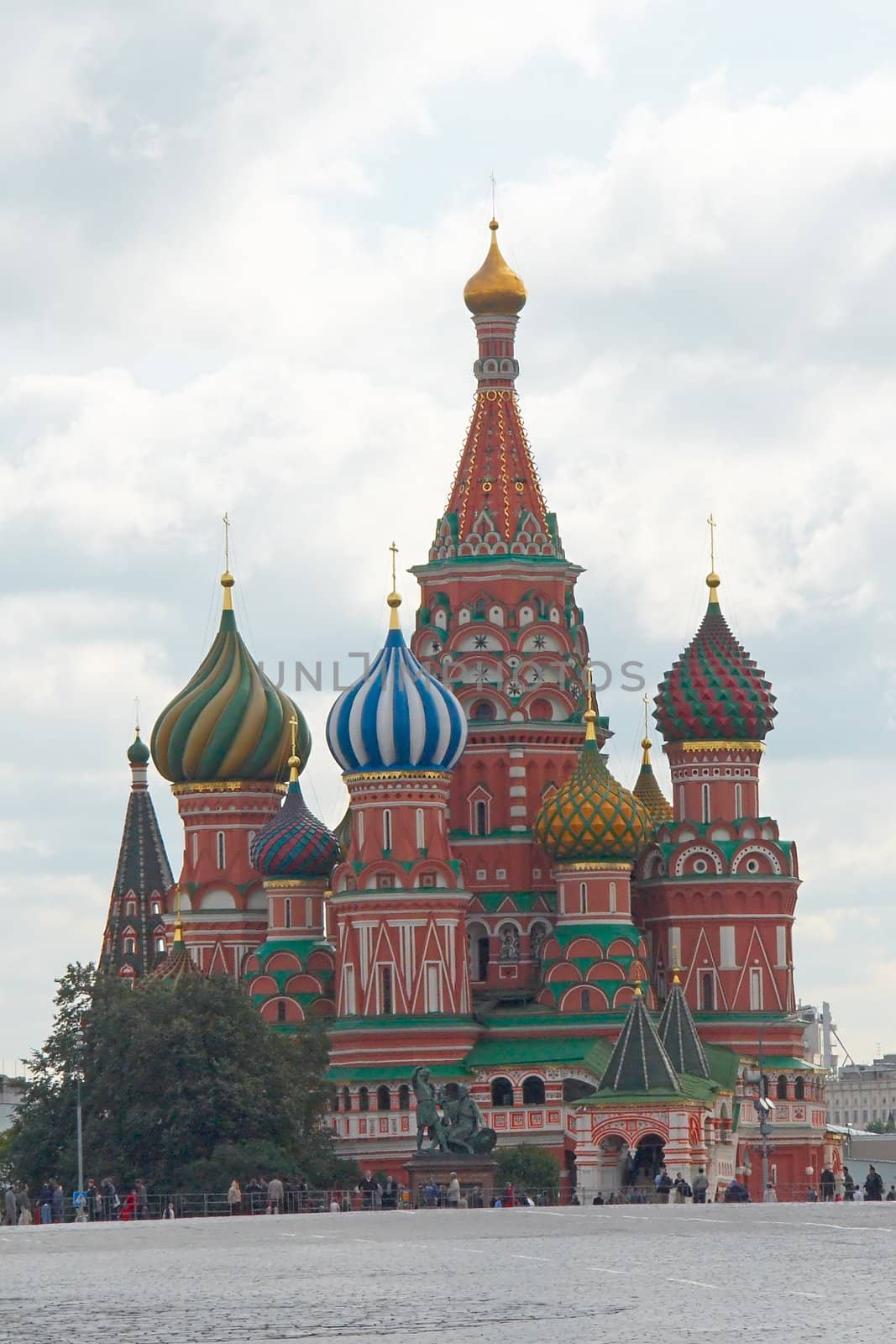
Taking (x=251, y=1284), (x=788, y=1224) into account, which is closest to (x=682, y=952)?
(x=788, y=1224)

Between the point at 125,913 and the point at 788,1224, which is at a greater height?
the point at 125,913

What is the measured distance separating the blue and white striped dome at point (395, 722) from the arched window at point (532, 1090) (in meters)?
7.77

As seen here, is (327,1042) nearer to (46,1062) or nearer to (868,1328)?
(46,1062)

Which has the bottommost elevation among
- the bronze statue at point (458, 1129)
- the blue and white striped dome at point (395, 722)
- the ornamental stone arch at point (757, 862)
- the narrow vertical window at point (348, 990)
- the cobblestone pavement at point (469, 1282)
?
the cobblestone pavement at point (469, 1282)

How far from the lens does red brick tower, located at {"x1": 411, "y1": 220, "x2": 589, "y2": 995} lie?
3179 inches

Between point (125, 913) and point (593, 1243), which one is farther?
point (125, 913)

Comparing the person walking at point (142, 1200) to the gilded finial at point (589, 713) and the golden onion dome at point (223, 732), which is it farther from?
the golden onion dome at point (223, 732)

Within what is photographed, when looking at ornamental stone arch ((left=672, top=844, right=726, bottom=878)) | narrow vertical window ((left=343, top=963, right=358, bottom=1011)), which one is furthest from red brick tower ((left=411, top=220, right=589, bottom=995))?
narrow vertical window ((left=343, top=963, right=358, bottom=1011))

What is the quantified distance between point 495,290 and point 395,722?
13566mm

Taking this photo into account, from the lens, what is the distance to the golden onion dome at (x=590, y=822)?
7756 centimetres

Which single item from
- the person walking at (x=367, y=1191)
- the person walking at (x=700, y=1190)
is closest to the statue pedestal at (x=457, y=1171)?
the person walking at (x=367, y=1191)

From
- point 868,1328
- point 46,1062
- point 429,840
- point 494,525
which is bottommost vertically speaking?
point 868,1328

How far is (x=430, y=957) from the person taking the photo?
76.5 m

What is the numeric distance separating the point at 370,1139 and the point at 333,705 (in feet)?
34.2
